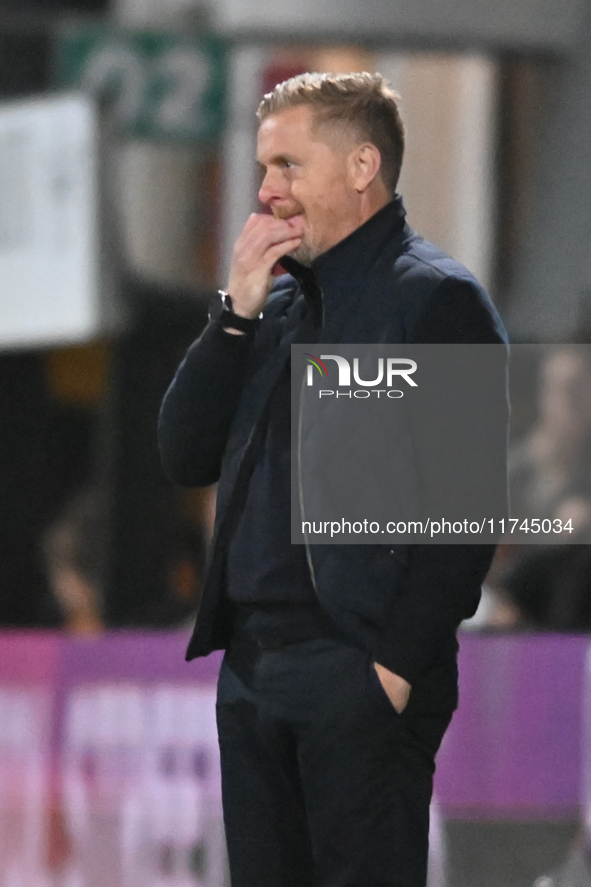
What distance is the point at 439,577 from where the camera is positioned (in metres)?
2.22

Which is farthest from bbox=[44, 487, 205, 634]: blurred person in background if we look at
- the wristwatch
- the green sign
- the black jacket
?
the wristwatch

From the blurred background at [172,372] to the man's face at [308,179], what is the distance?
5.70 ft

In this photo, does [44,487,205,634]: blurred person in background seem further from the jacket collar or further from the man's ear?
the man's ear

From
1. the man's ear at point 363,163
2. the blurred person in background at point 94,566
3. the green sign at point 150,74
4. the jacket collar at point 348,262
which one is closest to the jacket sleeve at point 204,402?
the jacket collar at point 348,262

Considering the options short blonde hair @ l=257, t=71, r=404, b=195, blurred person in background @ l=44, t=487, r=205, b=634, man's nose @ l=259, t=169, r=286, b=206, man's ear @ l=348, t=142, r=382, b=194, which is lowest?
blurred person in background @ l=44, t=487, r=205, b=634

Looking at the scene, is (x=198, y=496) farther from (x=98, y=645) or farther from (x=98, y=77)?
(x=98, y=77)

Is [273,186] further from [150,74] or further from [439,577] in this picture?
[150,74]

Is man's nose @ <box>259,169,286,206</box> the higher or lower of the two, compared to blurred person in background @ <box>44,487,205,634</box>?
higher

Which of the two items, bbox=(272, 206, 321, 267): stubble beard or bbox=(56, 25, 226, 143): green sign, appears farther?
bbox=(56, 25, 226, 143): green sign

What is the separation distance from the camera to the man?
2.23m

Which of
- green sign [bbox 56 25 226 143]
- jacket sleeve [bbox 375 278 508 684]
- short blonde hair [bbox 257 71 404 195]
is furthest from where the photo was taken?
green sign [bbox 56 25 226 143]

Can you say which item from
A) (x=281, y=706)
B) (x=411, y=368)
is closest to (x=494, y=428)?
(x=411, y=368)

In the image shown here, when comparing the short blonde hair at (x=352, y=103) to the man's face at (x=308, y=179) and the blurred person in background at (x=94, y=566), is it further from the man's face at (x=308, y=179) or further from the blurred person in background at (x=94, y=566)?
the blurred person in background at (x=94, y=566)

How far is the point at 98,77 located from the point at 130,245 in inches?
20.4
